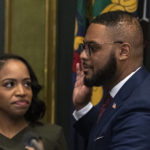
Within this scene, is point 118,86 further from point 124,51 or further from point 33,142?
point 33,142

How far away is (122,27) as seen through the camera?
5.08 feet

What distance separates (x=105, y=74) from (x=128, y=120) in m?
0.33

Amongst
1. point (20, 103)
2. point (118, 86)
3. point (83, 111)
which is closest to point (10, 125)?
point (20, 103)

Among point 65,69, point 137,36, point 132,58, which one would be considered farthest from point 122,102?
point 65,69

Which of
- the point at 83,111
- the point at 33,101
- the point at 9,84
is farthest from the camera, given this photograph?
the point at 83,111

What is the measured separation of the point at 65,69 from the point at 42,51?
0.85 ft

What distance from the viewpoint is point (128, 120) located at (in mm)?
1299

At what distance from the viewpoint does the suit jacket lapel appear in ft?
4.84

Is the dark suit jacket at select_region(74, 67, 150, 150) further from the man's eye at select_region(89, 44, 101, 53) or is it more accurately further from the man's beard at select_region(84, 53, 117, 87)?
the man's eye at select_region(89, 44, 101, 53)

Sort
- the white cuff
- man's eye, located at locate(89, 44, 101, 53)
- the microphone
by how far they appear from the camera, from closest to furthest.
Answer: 1. the microphone
2. man's eye, located at locate(89, 44, 101, 53)
3. the white cuff

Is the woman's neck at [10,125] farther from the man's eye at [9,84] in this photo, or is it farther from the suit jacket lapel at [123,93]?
the suit jacket lapel at [123,93]

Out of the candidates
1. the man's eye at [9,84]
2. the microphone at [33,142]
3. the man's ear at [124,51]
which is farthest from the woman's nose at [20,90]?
the man's ear at [124,51]

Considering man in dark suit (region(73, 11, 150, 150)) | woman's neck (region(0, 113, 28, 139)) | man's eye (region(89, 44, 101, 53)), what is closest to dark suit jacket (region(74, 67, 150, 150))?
man in dark suit (region(73, 11, 150, 150))

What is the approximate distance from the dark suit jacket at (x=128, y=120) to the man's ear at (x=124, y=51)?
0.31 feet
